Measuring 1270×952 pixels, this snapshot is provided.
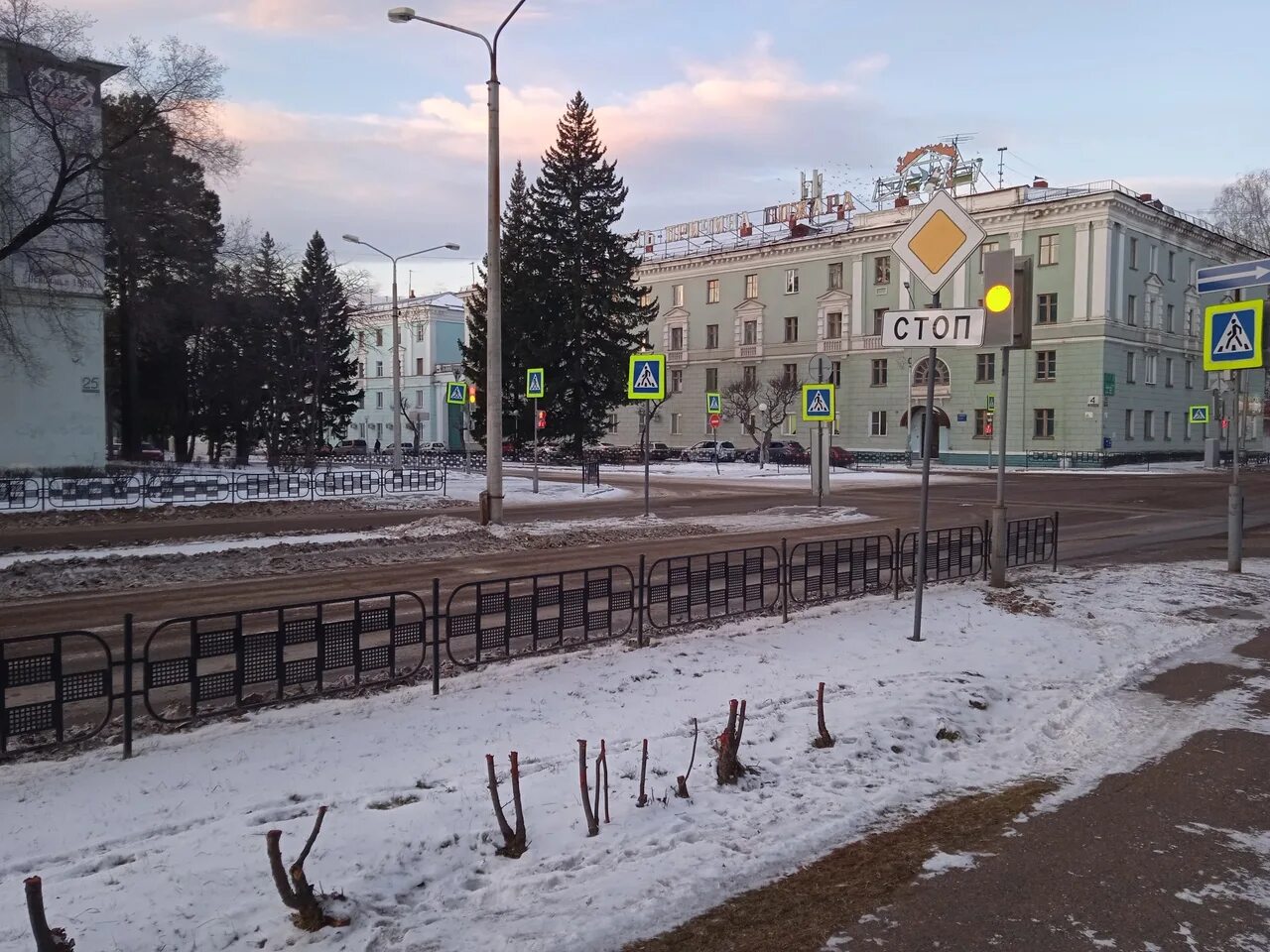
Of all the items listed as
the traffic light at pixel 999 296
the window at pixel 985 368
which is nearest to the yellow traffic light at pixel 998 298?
the traffic light at pixel 999 296

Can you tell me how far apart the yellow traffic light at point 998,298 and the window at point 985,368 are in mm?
52828

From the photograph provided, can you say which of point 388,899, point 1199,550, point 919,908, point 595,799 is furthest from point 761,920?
point 1199,550

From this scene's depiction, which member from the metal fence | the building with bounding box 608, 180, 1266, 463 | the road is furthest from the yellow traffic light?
the building with bounding box 608, 180, 1266, 463

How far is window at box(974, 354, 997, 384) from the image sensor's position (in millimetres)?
59369

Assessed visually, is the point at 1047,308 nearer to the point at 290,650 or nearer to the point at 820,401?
the point at 820,401

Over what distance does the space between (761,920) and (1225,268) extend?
44.6 feet

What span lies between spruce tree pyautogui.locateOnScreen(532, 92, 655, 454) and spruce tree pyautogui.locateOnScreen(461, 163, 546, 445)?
0.56 meters

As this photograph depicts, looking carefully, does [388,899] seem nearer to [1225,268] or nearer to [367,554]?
[367,554]

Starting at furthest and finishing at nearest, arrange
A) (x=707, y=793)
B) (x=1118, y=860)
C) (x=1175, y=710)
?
(x=1175, y=710)
(x=707, y=793)
(x=1118, y=860)

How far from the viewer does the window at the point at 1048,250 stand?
57312 millimetres

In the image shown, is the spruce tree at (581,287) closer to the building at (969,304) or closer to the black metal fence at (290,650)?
the building at (969,304)

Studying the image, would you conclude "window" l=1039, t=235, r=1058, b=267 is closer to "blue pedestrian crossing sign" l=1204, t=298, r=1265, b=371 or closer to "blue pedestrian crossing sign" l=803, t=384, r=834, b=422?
"blue pedestrian crossing sign" l=803, t=384, r=834, b=422

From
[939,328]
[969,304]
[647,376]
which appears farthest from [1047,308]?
[939,328]

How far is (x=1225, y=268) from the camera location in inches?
534
